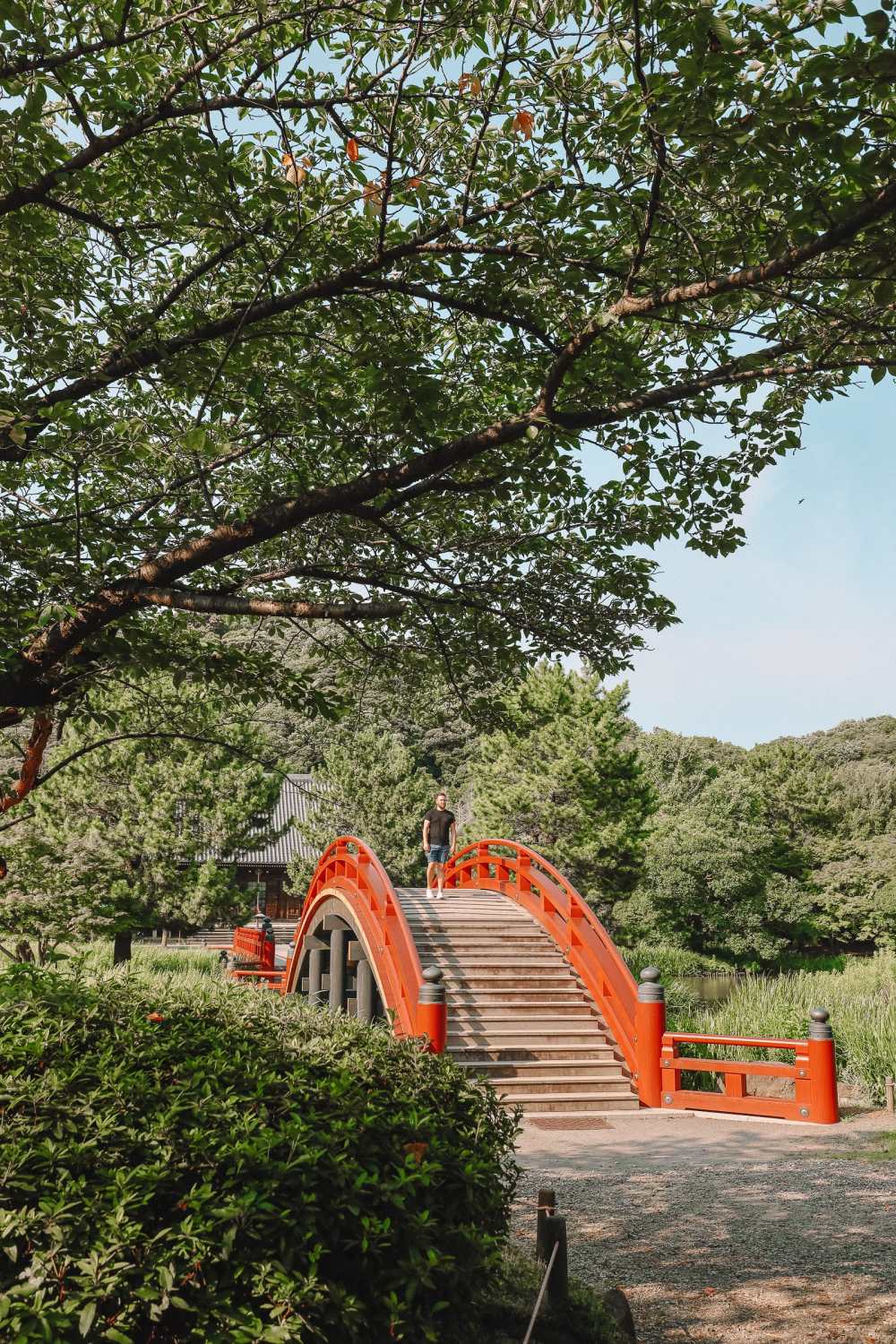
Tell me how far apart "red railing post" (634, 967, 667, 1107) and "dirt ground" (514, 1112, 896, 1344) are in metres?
0.88

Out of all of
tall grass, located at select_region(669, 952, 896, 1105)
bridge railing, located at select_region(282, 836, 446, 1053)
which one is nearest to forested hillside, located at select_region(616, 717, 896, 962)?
tall grass, located at select_region(669, 952, 896, 1105)

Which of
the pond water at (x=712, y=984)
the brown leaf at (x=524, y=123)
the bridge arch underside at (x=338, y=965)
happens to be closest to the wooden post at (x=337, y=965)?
the bridge arch underside at (x=338, y=965)

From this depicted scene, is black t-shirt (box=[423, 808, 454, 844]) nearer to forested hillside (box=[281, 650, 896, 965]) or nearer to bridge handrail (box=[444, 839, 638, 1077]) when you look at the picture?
bridge handrail (box=[444, 839, 638, 1077])

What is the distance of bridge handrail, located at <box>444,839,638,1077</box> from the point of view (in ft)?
38.7

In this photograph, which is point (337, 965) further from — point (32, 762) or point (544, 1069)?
point (32, 762)

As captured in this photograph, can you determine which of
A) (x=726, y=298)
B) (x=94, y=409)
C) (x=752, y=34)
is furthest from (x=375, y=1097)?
(x=94, y=409)

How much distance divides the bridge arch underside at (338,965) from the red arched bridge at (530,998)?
4 centimetres

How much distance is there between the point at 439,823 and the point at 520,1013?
145 inches

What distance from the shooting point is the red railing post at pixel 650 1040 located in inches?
424

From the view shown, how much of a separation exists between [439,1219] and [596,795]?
1941cm

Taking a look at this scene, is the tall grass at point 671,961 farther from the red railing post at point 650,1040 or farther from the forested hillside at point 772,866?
the red railing post at point 650,1040

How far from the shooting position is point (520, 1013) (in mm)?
12055

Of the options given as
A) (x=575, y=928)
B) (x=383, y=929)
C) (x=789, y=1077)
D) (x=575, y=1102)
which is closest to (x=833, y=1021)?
(x=789, y=1077)

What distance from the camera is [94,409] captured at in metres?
6.79
